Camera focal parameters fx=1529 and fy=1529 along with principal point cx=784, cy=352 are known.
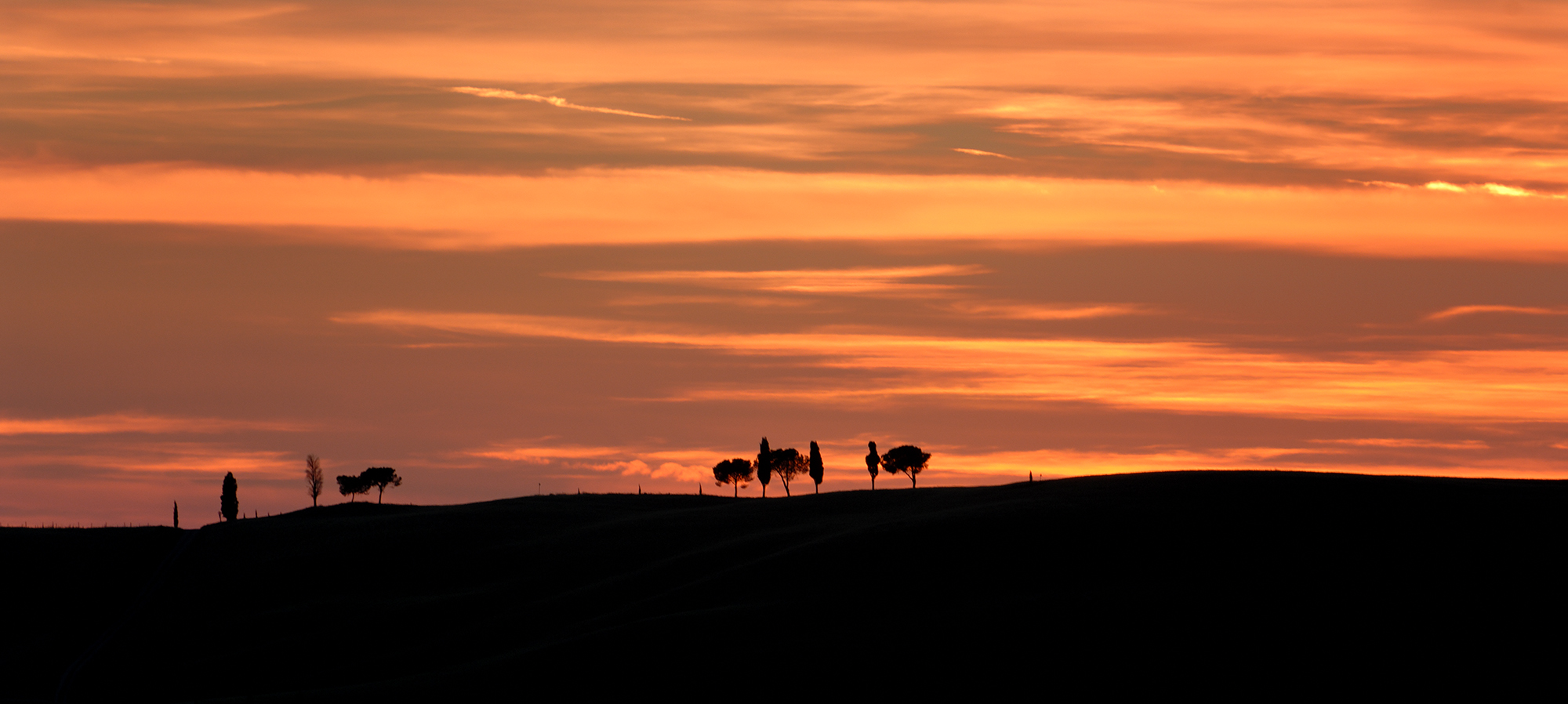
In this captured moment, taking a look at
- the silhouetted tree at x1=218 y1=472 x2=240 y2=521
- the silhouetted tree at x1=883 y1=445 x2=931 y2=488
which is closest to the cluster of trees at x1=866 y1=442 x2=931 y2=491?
the silhouetted tree at x1=883 y1=445 x2=931 y2=488

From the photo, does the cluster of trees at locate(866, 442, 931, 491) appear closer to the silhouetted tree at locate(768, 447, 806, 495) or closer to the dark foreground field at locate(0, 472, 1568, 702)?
the silhouetted tree at locate(768, 447, 806, 495)

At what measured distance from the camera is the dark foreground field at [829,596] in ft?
188

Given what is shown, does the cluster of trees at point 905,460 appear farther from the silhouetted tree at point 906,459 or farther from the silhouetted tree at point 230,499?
the silhouetted tree at point 230,499

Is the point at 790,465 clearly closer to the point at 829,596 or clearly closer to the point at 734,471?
the point at 734,471

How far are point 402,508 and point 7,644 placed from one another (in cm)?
4584

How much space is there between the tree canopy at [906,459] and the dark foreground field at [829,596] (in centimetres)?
7756

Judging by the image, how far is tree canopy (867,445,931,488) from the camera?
182875mm

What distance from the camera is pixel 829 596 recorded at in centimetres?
6756

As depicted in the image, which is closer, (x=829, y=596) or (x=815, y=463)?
(x=829, y=596)

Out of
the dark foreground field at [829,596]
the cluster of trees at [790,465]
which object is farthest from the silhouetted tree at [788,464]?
the dark foreground field at [829,596]

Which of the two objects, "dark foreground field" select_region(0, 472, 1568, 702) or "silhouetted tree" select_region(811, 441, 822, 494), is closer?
"dark foreground field" select_region(0, 472, 1568, 702)

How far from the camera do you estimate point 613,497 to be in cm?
12825

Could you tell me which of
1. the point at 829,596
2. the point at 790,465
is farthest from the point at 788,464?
the point at 829,596

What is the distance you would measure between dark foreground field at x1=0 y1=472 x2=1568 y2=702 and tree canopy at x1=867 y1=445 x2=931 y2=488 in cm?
7756
